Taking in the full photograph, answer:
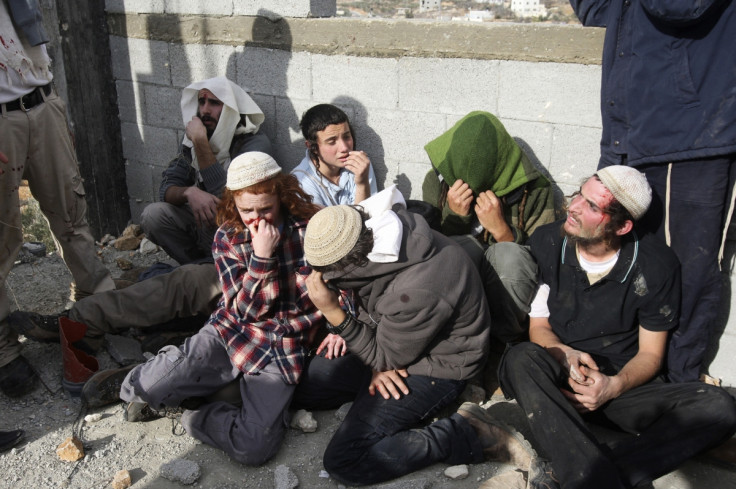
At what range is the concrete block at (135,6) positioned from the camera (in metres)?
5.05

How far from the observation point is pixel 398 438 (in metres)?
3.06

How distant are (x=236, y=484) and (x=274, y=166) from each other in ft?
4.97

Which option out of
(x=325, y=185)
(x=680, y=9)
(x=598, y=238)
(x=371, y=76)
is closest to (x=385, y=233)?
(x=598, y=238)

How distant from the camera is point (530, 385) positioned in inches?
117

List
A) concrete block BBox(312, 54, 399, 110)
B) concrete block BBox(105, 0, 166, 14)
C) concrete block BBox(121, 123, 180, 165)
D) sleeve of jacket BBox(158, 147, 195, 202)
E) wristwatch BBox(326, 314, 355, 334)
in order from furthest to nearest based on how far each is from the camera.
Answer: concrete block BBox(121, 123, 180, 165), concrete block BBox(105, 0, 166, 14), sleeve of jacket BBox(158, 147, 195, 202), concrete block BBox(312, 54, 399, 110), wristwatch BBox(326, 314, 355, 334)

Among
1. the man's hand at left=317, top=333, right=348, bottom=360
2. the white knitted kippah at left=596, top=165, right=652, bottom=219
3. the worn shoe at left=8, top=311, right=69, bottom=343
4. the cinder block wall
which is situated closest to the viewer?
the white knitted kippah at left=596, top=165, right=652, bottom=219

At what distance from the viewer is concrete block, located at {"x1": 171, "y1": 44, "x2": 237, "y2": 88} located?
192 inches

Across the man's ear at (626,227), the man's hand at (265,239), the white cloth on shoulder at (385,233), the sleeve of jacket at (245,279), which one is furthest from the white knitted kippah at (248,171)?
the man's ear at (626,227)

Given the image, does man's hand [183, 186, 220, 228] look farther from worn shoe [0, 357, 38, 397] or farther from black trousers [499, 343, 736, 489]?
black trousers [499, 343, 736, 489]

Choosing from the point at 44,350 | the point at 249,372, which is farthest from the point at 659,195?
the point at 44,350

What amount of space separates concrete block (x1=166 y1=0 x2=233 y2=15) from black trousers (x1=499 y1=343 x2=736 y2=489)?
3.28 m

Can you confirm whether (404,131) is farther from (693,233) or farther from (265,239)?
(693,233)

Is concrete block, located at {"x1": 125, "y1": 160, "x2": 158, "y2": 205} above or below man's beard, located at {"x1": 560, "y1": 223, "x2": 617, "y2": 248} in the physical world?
below

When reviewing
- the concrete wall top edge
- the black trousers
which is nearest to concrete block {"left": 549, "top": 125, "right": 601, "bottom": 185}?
the concrete wall top edge
